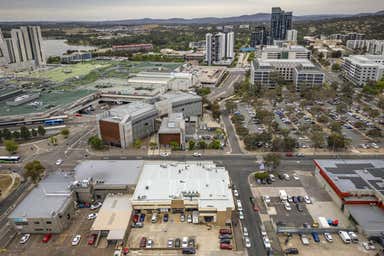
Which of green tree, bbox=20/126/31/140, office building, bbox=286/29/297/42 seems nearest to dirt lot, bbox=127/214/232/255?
green tree, bbox=20/126/31/140

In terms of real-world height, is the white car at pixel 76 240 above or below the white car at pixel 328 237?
above

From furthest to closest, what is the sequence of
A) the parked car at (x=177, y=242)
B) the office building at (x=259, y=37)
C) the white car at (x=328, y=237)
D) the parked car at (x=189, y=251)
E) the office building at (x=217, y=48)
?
the office building at (x=259, y=37)
the office building at (x=217, y=48)
the white car at (x=328, y=237)
the parked car at (x=177, y=242)
the parked car at (x=189, y=251)

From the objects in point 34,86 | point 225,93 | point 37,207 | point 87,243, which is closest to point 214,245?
point 87,243

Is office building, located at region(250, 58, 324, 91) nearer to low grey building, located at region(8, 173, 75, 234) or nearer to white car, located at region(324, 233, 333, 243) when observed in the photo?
white car, located at region(324, 233, 333, 243)

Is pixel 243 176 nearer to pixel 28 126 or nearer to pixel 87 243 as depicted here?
pixel 87 243

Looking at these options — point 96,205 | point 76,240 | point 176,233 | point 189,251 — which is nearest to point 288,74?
point 176,233

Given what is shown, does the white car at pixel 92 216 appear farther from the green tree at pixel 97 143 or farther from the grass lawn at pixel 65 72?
the grass lawn at pixel 65 72

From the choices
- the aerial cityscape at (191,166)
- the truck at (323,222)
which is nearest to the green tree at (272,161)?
the aerial cityscape at (191,166)
